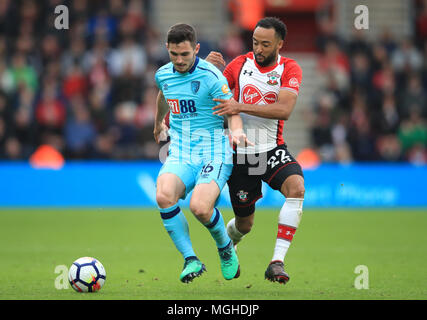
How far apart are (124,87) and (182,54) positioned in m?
10.5

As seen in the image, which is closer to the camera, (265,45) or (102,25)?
(265,45)

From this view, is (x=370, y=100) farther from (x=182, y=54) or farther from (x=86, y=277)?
(x=86, y=277)

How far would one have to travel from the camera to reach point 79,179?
51.4 ft

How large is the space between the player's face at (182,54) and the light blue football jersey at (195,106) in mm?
102

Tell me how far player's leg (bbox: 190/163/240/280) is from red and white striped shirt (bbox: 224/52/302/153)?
53cm

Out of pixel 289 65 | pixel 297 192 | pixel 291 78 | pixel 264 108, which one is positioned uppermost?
pixel 289 65

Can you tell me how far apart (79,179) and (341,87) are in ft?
21.1

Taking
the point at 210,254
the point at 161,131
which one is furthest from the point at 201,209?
the point at 210,254

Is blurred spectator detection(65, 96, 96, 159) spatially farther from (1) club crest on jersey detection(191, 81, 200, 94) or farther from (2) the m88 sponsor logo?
(1) club crest on jersey detection(191, 81, 200, 94)

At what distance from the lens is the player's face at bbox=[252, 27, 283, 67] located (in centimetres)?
722

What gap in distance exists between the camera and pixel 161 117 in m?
7.64

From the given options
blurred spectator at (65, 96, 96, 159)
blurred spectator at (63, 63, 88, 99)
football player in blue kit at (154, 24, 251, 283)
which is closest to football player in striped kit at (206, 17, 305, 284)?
football player in blue kit at (154, 24, 251, 283)

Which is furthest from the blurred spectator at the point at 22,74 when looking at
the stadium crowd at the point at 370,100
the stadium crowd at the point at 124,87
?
the stadium crowd at the point at 370,100

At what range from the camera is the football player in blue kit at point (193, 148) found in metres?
6.84
